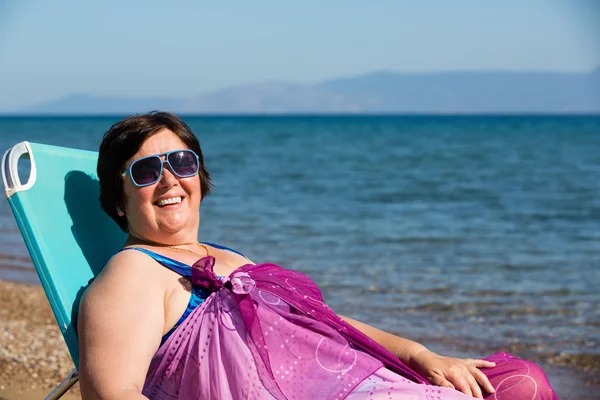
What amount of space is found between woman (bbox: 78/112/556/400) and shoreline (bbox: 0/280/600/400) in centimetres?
174

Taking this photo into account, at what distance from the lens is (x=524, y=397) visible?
248cm

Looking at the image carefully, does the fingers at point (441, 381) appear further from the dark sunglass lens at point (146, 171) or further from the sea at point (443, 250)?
the sea at point (443, 250)

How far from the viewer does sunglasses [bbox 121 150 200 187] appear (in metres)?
2.64

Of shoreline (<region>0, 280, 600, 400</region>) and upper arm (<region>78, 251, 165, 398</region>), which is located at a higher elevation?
upper arm (<region>78, 251, 165, 398</region>)

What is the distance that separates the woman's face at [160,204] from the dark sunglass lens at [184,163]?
0.08 feet

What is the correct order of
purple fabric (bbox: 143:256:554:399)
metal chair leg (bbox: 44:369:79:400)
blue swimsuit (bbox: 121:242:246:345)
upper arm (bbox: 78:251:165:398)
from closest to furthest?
upper arm (bbox: 78:251:165:398), purple fabric (bbox: 143:256:554:399), blue swimsuit (bbox: 121:242:246:345), metal chair leg (bbox: 44:369:79:400)

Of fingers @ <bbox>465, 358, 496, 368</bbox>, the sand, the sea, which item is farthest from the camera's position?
the sea

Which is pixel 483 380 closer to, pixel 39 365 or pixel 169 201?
pixel 169 201

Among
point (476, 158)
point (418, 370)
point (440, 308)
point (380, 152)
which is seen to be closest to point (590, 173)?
point (476, 158)

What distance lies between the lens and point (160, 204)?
107 inches

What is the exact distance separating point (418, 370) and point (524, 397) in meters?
0.38

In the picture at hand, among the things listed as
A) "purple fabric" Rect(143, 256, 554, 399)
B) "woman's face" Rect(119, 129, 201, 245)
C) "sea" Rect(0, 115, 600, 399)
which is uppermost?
"woman's face" Rect(119, 129, 201, 245)

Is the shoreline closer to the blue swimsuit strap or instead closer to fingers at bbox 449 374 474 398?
the blue swimsuit strap

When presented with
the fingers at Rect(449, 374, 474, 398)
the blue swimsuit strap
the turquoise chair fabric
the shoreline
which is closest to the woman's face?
the blue swimsuit strap
